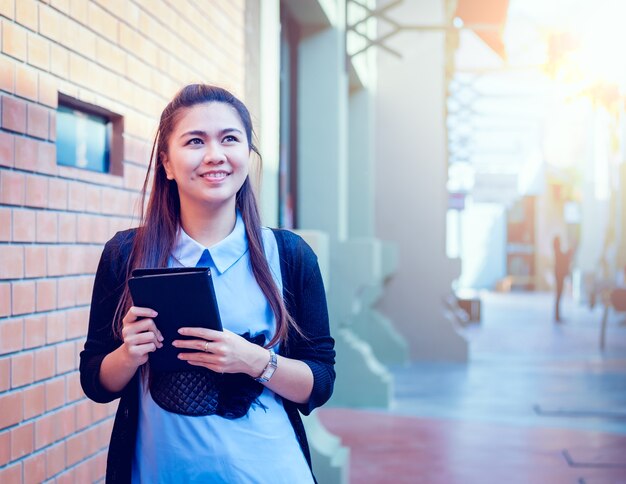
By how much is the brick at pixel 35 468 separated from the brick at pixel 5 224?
62cm

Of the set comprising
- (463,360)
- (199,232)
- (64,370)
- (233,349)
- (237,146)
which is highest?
(237,146)

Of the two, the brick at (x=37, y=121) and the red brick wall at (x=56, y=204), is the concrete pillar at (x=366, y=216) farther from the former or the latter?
the brick at (x=37, y=121)

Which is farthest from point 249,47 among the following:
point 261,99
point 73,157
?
point 73,157

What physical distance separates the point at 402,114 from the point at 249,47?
7052 millimetres

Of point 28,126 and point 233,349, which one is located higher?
point 28,126

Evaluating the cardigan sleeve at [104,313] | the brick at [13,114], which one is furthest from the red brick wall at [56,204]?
the cardigan sleeve at [104,313]

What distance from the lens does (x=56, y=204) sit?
8.11 feet

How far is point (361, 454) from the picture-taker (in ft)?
18.8

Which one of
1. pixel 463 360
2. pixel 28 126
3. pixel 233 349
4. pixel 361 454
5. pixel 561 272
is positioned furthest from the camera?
pixel 561 272

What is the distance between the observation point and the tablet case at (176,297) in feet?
4.83

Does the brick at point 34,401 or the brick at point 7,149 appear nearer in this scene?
the brick at point 7,149

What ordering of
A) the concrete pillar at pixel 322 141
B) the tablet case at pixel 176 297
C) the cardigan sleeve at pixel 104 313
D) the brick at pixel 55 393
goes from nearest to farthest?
the tablet case at pixel 176 297 < the cardigan sleeve at pixel 104 313 < the brick at pixel 55 393 < the concrete pillar at pixel 322 141

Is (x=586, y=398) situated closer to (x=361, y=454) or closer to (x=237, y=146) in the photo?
(x=361, y=454)

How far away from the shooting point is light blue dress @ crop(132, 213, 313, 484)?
1.60 meters
